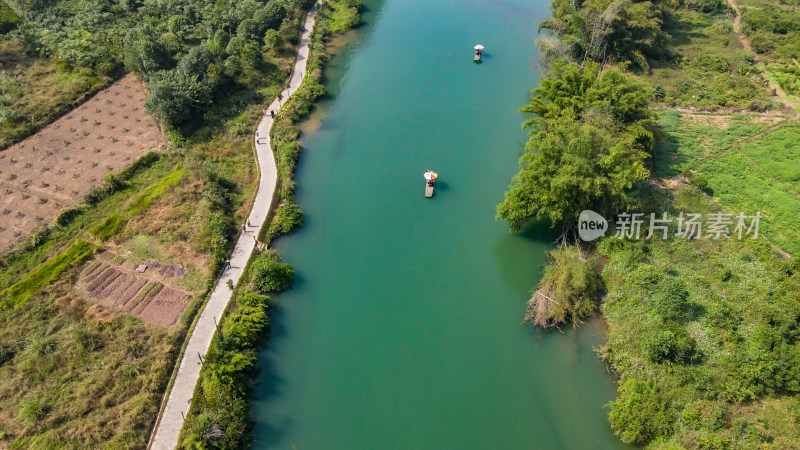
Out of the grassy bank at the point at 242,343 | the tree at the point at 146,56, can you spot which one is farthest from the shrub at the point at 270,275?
the tree at the point at 146,56

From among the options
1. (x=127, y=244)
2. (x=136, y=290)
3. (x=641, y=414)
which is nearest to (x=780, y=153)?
(x=641, y=414)

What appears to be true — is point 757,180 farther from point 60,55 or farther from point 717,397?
point 60,55

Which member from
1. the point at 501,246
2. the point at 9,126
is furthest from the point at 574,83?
the point at 9,126

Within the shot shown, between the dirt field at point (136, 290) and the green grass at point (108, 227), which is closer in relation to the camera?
the dirt field at point (136, 290)

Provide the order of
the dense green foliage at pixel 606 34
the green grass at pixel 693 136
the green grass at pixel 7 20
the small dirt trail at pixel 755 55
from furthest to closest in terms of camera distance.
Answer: the green grass at pixel 7 20, the dense green foliage at pixel 606 34, the small dirt trail at pixel 755 55, the green grass at pixel 693 136

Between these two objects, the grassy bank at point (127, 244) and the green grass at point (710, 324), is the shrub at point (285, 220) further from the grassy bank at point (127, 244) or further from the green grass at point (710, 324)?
the green grass at point (710, 324)

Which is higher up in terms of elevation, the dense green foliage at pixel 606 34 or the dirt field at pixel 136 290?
the dense green foliage at pixel 606 34
